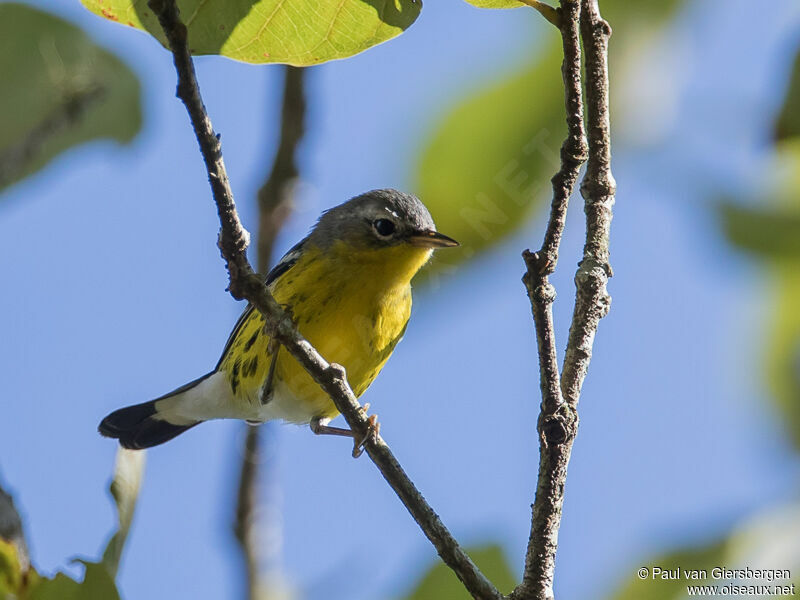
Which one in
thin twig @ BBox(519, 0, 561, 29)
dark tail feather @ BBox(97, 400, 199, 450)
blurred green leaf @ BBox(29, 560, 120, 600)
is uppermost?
thin twig @ BBox(519, 0, 561, 29)

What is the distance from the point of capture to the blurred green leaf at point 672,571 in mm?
2465

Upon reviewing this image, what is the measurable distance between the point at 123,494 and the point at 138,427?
401cm

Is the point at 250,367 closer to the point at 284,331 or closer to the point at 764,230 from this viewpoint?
the point at 284,331

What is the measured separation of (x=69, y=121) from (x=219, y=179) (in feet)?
6.46

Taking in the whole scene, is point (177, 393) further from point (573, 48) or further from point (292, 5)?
point (573, 48)

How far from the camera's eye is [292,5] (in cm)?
273

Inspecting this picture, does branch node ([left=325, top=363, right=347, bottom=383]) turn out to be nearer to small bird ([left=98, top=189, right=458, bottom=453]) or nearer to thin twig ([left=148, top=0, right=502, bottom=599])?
thin twig ([left=148, top=0, right=502, bottom=599])

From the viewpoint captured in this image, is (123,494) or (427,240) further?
(427,240)

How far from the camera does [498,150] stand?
2.93 metres

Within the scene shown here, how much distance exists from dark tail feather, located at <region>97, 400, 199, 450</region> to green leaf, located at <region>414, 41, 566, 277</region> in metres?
3.92

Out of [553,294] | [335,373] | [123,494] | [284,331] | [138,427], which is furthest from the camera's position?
[138,427]

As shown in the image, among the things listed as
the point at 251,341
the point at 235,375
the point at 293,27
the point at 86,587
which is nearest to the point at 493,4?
the point at 293,27

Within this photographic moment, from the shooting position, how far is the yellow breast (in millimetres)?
4695

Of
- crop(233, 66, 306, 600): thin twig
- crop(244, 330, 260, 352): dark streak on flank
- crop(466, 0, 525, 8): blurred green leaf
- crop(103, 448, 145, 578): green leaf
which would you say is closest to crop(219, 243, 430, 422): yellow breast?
crop(244, 330, 260, 352): dark streak on flank
